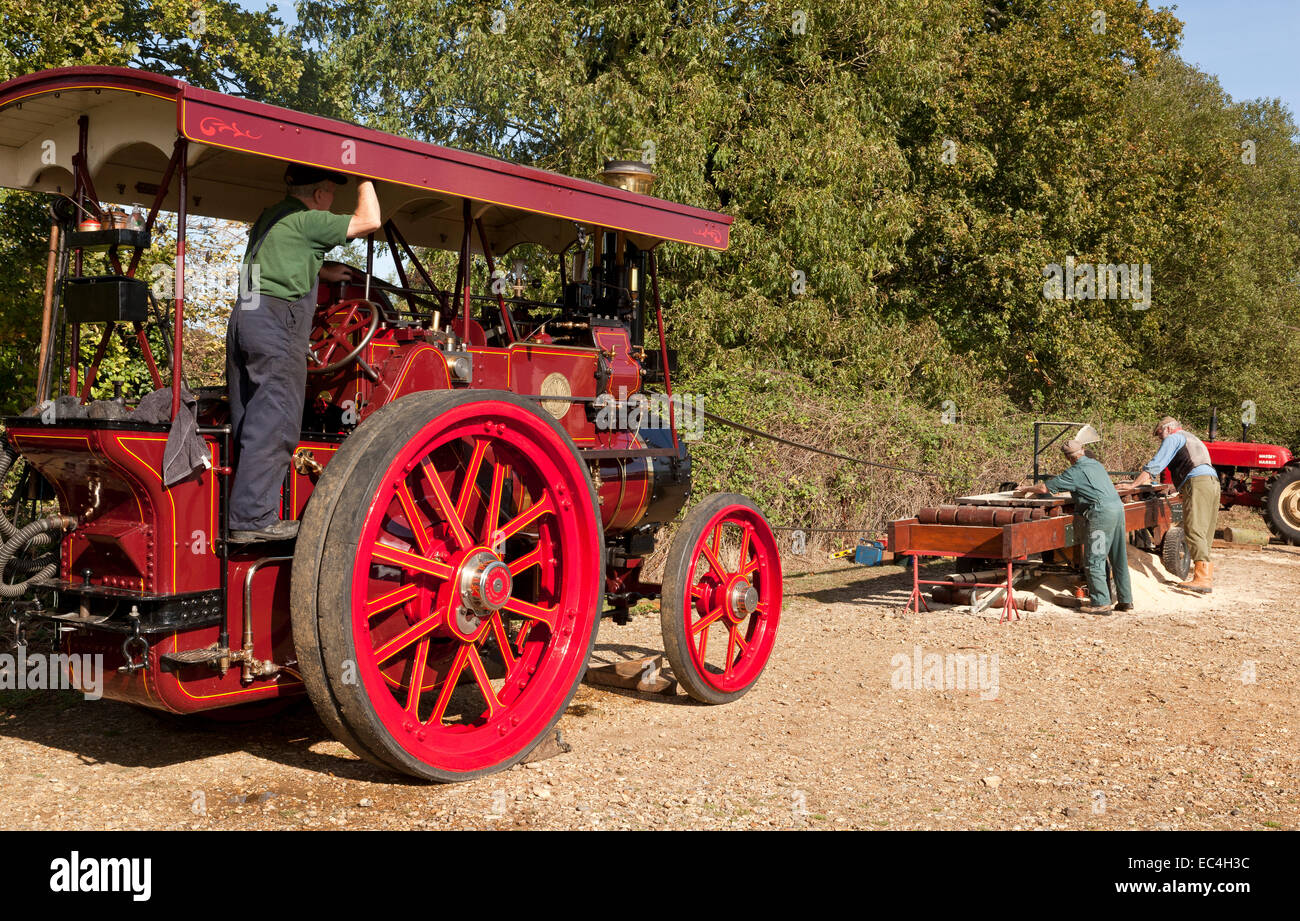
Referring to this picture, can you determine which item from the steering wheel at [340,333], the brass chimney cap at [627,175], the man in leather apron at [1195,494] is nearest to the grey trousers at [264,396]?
the steering wheel at [340,333]

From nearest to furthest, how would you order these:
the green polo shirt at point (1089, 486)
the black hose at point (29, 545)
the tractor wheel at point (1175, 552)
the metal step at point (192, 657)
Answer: the metal step at point (192, 657)
the black hose at point (29, 545)
the green polo shirt at point (1089, 486)
the tractor wheel at point (1175, 552)

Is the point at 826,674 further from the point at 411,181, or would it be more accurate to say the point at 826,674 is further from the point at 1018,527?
the point at 411,181

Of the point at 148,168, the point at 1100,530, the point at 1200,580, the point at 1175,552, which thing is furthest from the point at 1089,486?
the point at 148,168

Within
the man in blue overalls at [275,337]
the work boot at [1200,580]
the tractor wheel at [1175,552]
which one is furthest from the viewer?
the tractor wheel at [1175,552]

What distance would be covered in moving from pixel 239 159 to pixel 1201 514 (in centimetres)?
949

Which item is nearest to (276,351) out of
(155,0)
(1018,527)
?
(1018,527)

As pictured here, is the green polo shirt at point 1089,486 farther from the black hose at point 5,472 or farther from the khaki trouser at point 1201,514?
the black hose at point 5,472

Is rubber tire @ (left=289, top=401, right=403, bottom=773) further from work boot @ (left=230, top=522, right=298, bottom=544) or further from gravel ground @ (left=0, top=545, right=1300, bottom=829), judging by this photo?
gravel ground @ (left=0, top=545, right=1300, bottom=829)

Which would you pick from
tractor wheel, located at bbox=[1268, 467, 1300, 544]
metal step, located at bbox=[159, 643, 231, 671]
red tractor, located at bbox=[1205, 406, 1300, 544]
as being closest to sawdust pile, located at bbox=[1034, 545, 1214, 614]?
red tractor, located at bbox=[1205, 406, 1300, 544]

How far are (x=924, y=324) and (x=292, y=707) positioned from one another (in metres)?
15.7

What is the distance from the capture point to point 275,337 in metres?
4.41

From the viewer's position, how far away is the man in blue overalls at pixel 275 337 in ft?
13.9

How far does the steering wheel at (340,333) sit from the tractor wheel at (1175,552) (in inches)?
358

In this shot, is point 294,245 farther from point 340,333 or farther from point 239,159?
point 239,159
